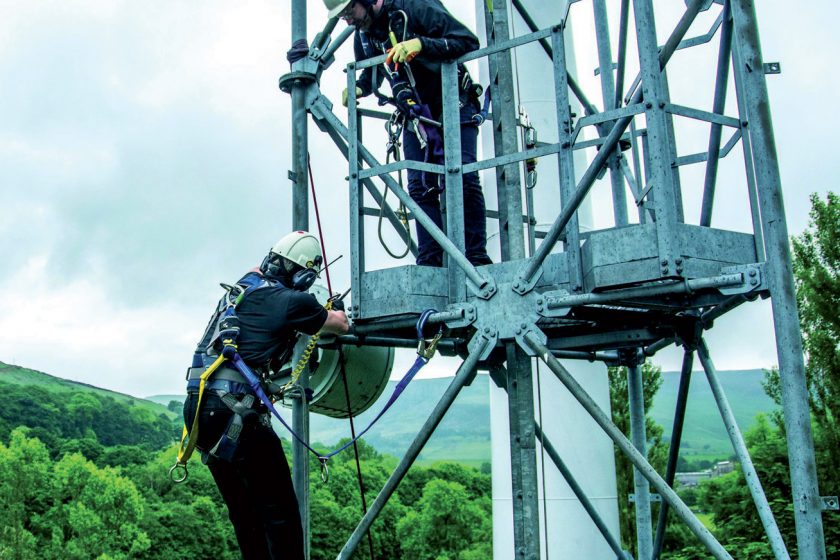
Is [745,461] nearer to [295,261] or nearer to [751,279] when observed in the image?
[751,279]

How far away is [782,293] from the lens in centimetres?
516

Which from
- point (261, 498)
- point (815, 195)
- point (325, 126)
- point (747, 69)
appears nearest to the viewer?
point (747, 69)

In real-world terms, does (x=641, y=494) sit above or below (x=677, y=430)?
below

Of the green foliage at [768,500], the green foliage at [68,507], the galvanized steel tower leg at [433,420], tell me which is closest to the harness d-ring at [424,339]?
the galvanized steel tower leg at [433,420]

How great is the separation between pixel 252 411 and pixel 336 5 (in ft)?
9.96

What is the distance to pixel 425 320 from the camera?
6.08m

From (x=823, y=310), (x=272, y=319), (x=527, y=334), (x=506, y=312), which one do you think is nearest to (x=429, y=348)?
(x=506, y=312)

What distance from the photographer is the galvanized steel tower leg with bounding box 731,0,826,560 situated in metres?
4.93

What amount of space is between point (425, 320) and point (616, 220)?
2.63m

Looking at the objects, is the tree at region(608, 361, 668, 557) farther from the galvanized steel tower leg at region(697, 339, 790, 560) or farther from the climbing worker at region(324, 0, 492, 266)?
the climbing worker at region(324, 0, 492, 266)

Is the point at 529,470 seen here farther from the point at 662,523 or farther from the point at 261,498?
the point at 662,523

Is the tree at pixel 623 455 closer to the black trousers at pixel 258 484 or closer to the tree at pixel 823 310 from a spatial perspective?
the tree at pixel 823 310

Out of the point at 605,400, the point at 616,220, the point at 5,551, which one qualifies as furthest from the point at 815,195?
the point at 5,551

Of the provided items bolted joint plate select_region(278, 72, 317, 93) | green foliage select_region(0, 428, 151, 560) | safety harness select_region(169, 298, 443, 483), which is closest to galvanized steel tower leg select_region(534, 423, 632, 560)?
safety harness select_region(169, 298, 443, 483)
